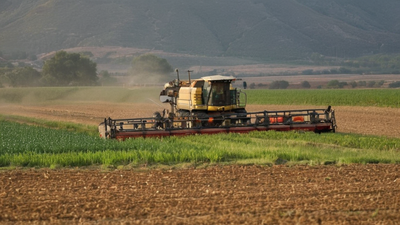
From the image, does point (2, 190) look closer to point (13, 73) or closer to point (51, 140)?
point (51, 140)

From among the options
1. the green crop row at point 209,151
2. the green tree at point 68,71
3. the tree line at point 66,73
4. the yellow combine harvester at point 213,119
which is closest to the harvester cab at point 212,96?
the yellow combine harvester at point 213,119

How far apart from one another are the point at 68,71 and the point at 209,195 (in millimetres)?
86537

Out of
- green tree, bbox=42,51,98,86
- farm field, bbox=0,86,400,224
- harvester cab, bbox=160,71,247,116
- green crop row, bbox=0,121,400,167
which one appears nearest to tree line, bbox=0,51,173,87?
green tree, bbox=42,51,98,86

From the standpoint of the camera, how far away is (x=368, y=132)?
90.8 feet

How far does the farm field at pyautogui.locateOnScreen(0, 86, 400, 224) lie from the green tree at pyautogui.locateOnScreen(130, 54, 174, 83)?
80.1m

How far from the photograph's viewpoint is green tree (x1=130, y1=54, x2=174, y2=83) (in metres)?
97.2

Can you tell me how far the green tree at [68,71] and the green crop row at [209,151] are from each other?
7346 centimetres

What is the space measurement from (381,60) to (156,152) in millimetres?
169596

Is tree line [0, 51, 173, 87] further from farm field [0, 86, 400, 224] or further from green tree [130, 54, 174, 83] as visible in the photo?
farm field [0, 86, 400, 224]

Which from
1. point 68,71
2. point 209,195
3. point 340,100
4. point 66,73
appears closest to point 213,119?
point 209,195

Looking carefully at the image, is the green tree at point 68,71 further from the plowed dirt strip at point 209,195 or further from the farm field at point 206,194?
the plowed dirt strip at point 209,195

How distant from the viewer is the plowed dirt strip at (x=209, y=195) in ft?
36.5

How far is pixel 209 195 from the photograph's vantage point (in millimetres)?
12867

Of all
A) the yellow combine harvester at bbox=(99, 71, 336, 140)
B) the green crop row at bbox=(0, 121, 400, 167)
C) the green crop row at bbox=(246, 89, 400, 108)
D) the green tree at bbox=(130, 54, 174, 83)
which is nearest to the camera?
the green crop row at bbox=(0, 121, 400, 167)
